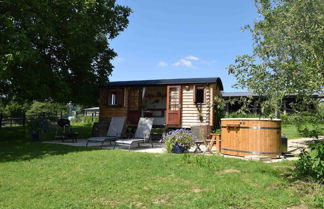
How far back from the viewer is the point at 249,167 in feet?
19.8

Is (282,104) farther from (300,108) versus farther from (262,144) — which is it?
(262,144)

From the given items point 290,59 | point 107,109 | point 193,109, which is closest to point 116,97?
point 107,109

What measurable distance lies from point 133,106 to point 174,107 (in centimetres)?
232

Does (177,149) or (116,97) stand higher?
(116,97)

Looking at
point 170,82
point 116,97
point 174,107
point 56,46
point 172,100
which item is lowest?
point 174,107

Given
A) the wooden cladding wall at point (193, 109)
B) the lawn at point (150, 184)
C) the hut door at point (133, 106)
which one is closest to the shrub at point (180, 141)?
the lawn at point (150, 184)

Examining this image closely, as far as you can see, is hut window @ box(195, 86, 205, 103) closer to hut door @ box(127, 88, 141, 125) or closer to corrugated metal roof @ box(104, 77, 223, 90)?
corrugated metal roof @ box(104, 77, 223, 90)

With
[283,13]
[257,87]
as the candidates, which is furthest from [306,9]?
[257,87]

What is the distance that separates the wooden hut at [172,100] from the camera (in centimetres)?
1242

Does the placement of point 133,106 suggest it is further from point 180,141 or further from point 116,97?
point 180,141

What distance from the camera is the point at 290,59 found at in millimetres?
4781

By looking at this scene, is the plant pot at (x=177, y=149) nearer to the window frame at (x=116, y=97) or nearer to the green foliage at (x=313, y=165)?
the green foliage at (x=313, y=165)

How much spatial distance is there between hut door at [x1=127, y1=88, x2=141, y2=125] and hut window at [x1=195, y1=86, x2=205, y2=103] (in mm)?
2987

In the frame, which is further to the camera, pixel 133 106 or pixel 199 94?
pixel 133 106
